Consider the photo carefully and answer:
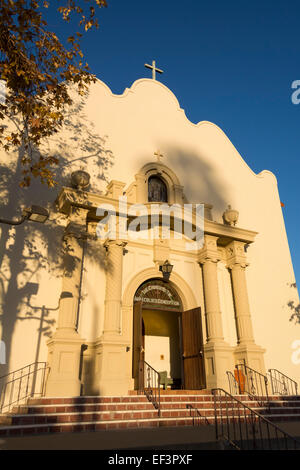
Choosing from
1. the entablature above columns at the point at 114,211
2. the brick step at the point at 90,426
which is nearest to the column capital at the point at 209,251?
the entablature above columns at the point at 114,211

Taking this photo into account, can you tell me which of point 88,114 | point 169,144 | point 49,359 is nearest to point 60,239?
point 49,359

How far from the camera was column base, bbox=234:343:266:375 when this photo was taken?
427 inches

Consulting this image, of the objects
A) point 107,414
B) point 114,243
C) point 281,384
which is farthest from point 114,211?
point 281,384

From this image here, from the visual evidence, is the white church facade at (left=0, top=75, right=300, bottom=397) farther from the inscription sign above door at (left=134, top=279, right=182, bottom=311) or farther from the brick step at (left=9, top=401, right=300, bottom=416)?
the brick step at (left=9, top=401, right=300, bottom=416)

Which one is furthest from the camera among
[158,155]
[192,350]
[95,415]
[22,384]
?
[158,155]

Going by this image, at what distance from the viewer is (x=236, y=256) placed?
40.8ft

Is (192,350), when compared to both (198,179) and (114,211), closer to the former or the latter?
(114,211)

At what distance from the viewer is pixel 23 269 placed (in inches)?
365

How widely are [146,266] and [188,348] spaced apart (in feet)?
9.46

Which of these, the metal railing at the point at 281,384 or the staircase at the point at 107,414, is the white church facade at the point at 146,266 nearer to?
the metal railing at the point at 281,384

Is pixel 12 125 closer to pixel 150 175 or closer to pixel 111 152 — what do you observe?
pixel 111 152

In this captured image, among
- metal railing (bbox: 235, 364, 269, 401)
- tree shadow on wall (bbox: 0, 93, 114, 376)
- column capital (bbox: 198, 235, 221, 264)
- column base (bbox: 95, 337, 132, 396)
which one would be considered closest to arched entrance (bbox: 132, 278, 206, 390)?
column base (bbox: 95, 337, 132, 396)

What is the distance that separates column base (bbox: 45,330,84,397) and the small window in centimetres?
586

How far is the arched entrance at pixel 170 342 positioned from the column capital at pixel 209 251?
1.49 metres
